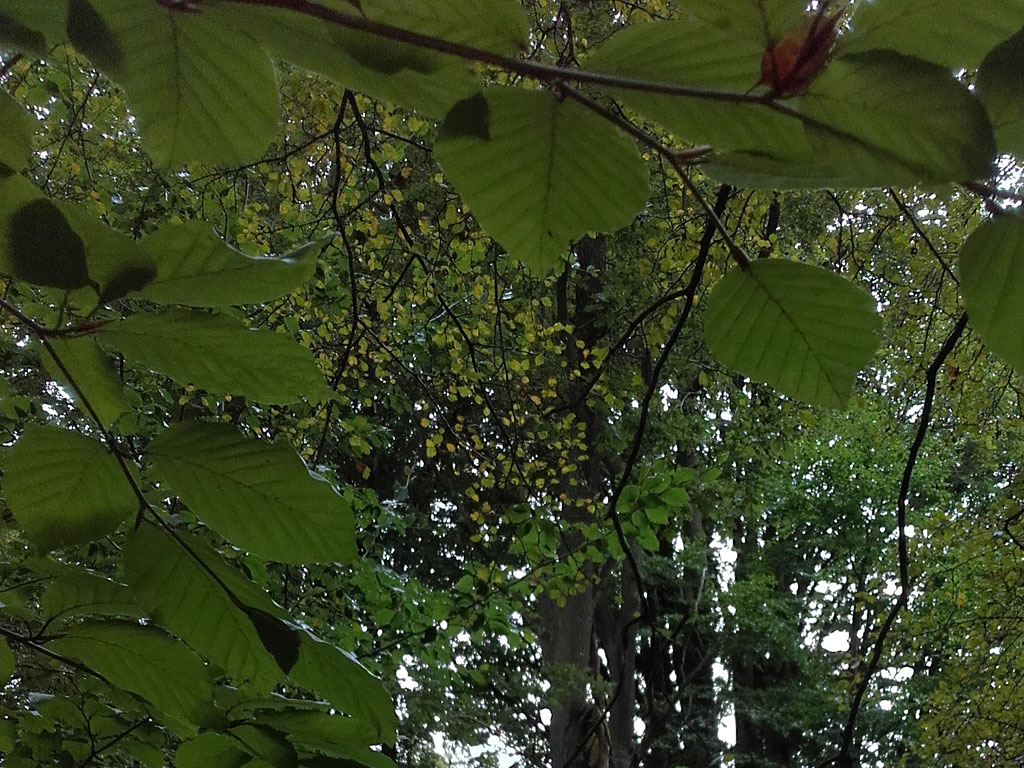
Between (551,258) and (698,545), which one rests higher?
(698,545)

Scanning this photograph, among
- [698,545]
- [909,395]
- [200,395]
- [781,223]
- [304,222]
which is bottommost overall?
[200,395]

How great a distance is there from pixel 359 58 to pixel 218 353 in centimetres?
14

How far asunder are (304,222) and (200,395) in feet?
2.84

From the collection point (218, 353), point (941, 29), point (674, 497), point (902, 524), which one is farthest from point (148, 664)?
point (674, 497)

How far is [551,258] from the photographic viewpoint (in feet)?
0.78

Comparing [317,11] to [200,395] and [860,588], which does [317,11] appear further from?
[860,588]

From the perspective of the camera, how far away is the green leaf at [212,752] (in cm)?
35

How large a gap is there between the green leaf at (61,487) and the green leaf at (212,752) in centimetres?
12

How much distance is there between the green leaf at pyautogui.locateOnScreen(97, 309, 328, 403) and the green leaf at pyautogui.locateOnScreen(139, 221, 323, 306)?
0.01 m

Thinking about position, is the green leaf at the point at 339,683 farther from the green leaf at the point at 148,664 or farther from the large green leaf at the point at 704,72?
the large green leaf at the point at 704,72

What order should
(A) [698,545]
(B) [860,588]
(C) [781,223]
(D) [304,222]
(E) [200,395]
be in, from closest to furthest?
(D) [304,222] < (E) [200,395] < (C) [781,223] < (A) [698,545] < (B) [860,588]

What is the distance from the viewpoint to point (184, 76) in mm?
211

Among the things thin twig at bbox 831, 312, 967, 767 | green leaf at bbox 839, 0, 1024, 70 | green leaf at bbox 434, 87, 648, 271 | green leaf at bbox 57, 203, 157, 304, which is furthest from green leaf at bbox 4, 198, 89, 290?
thin twig at bbox 831, 312, 967, 767

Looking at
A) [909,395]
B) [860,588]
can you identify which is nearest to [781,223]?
[909,395]
